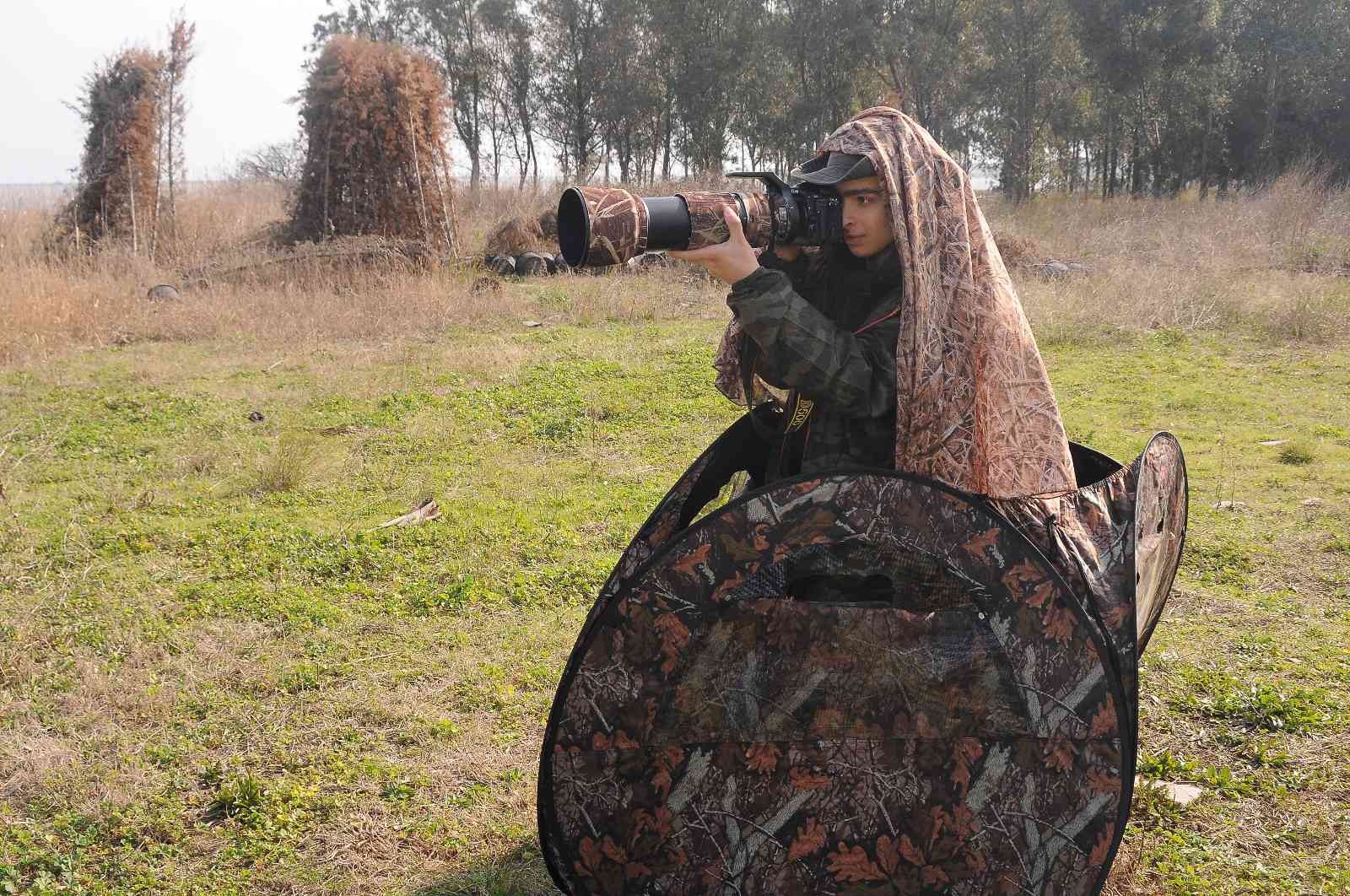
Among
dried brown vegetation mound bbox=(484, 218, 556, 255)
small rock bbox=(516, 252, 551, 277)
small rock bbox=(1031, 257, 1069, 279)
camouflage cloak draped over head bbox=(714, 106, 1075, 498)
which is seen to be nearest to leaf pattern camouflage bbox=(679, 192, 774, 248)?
camouflage cloak draped over head bbox=(714, 106, 1075, 498)

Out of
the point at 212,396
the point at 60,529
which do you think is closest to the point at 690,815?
the point at 60,529

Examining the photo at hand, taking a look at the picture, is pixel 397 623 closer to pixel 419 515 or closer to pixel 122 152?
pixel 419 515

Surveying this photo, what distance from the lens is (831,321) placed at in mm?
2326

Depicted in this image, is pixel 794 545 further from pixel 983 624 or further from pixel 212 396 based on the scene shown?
pixel 212 396

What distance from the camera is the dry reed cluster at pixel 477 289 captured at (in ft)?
35.7

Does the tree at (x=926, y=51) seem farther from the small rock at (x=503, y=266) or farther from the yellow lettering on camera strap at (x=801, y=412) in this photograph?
the yellow lettering on camera strap at (x=801, y=412)

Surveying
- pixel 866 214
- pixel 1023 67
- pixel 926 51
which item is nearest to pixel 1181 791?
pixel 866 214

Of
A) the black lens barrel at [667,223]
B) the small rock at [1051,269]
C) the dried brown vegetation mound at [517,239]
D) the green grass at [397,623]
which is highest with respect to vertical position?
the dried brown vegetation mound at [517,239]

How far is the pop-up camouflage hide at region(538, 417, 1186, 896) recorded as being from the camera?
212cm

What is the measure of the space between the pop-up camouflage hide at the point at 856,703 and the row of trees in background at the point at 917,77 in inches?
885

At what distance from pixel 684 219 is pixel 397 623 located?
2.80 m

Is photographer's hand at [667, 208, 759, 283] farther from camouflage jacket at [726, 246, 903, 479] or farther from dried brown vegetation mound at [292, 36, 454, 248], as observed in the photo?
dried brown vegetation mound at [292, 36, 454, 248]

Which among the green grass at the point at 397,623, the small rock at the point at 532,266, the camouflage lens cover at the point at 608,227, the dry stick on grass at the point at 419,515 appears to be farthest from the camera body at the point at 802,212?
the small rock at the point at 532,266

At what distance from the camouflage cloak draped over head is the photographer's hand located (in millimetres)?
299
